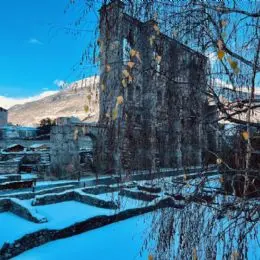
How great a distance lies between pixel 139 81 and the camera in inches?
71.1

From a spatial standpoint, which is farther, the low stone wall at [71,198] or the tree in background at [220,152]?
the low stone wall at [71,198]

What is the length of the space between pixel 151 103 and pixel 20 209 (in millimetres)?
6792

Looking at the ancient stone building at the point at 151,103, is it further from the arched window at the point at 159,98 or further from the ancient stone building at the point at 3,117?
the ancient stone building at the point at 3,117

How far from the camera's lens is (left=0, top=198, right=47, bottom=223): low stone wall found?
6660mm

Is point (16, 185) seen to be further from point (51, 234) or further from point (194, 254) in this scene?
point (194, 254)

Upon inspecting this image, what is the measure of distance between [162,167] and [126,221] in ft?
19.4

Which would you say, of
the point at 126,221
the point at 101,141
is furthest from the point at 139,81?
the point at 126,221

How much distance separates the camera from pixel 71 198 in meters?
9.54

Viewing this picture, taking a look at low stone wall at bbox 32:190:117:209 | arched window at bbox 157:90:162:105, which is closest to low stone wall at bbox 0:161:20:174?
low stone wall at bbox 32:190:117:209

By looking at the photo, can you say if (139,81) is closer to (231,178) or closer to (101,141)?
(101,141)

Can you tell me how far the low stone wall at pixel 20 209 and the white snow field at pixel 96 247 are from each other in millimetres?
890

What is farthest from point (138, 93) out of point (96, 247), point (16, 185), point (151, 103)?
point (16, 185)

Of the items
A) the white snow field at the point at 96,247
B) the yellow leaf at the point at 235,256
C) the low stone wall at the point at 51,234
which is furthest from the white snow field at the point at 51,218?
the yellow leaf at the point at 235,256

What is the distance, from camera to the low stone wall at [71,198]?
8.32 metres
